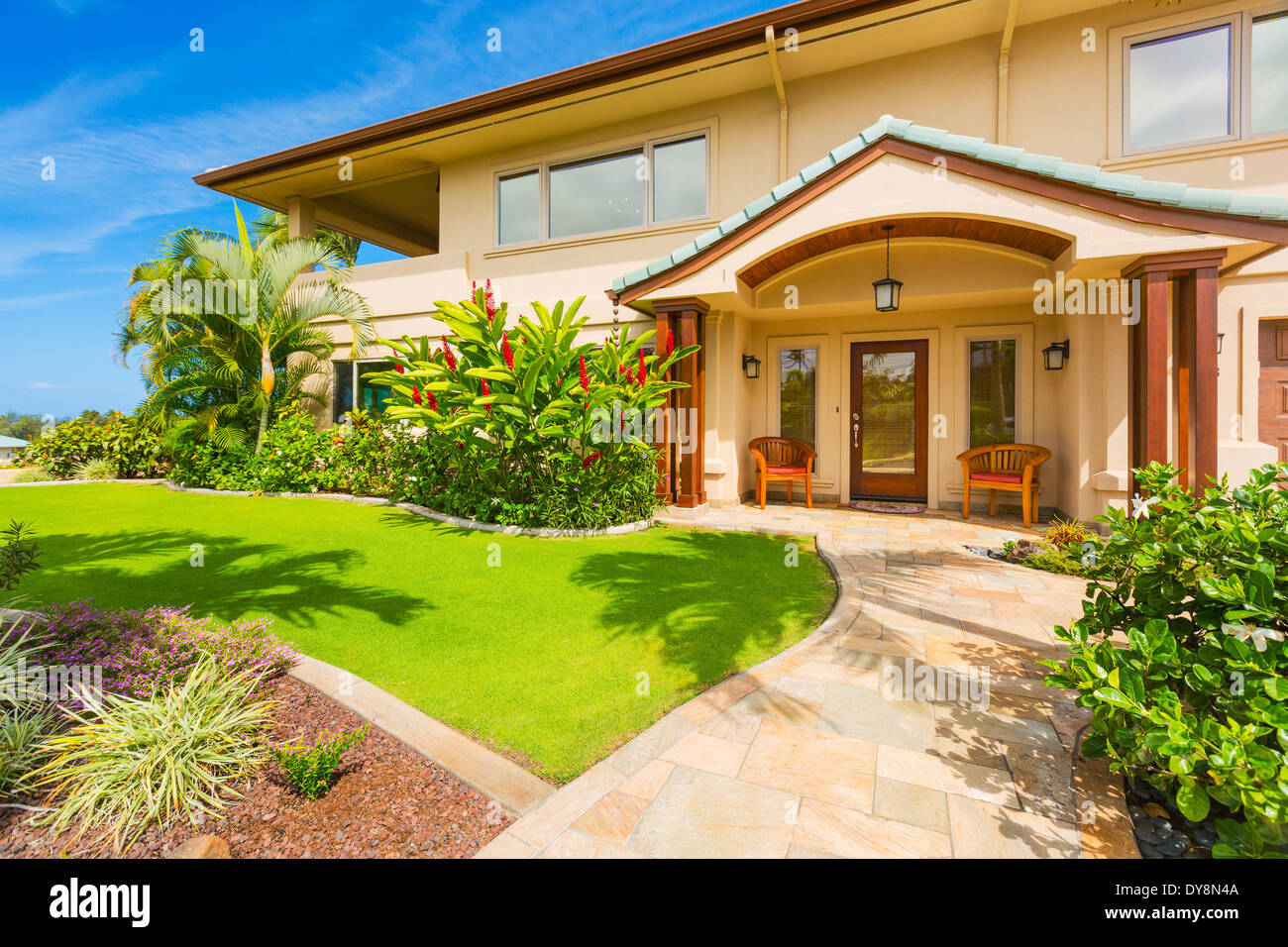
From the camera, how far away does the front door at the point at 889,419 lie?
9.26 metres

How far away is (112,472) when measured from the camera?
43.8 ft

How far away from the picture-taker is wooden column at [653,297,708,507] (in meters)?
8.02

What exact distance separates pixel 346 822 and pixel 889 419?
935 cm

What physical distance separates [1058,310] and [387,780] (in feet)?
30.4

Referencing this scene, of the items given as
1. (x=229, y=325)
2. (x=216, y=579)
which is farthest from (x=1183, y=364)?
(x=229, y=325)

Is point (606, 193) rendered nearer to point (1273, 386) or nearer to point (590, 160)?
point (590, 160)

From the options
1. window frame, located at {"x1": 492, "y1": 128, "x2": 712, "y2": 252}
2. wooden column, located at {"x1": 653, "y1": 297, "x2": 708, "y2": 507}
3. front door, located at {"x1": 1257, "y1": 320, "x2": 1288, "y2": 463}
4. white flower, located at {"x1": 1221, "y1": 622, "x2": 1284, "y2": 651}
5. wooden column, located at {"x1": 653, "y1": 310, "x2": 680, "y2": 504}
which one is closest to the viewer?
white flower, located at {"x1": 1221, "y1": 622, "x2": 1284, "y2": 651}

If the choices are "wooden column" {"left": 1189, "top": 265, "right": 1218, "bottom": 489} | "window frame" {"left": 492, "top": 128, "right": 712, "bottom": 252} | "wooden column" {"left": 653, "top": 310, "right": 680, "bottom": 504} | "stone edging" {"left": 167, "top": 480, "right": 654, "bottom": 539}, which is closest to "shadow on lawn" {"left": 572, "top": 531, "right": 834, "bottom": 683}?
"stone edging" {"left": 167, "top": 480, "right": 654, "bottom": 539}

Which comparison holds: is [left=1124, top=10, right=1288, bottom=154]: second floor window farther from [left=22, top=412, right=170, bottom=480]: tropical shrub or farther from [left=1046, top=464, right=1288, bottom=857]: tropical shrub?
[left=22, top=412, right=170, bottom=480]: tropical shrub

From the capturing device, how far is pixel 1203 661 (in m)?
1.83

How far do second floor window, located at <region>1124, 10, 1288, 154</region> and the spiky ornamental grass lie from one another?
10.8 meters

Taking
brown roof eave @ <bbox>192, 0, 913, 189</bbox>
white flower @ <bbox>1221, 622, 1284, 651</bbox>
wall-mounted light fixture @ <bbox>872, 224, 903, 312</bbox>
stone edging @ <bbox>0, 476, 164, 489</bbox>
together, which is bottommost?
white flower @ <bbox>1221, 622, 1284, 651</bbox>

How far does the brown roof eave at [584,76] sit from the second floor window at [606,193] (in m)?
1.32
